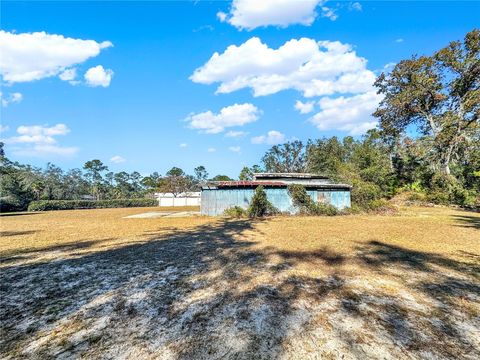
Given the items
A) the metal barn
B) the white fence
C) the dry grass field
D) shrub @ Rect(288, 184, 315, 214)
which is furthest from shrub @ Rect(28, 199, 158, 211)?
shrub @ Rect(288, 184, 315, 214)

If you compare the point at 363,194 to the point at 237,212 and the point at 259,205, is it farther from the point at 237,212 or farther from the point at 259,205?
the point at 237,212

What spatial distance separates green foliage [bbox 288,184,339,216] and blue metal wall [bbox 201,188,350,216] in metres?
0.44

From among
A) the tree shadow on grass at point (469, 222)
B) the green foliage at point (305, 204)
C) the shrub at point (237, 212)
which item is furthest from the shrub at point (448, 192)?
the shrub at point (237, 212)

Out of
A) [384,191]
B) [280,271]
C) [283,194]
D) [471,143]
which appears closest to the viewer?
[280,271]

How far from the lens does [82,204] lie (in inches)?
1540

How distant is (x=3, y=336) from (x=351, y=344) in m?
4.42

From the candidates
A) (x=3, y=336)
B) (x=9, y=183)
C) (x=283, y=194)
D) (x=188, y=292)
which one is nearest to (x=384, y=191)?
(x=283, y=194)

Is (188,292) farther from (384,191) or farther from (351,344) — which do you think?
(384,191)

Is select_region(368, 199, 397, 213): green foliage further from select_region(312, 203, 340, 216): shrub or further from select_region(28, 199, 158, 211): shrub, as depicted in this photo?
select_region(28, 199, 158, 211): shrub

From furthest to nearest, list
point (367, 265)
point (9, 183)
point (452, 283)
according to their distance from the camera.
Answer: point (9, 183) < point (367, 265) < point (452, 283)

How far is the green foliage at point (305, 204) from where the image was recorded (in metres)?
17.9

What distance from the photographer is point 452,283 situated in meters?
4.92

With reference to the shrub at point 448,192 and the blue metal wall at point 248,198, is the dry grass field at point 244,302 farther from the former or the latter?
the shrub at point 448,192

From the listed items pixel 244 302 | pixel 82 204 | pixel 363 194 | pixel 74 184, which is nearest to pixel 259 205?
pixel 363 194
